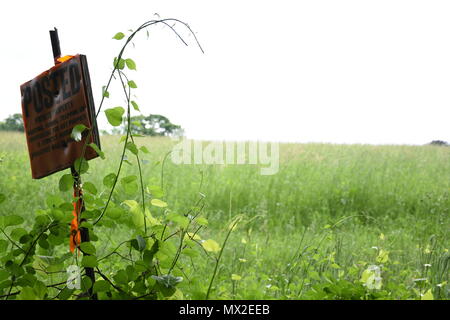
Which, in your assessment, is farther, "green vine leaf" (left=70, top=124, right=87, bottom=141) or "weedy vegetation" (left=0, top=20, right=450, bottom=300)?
"weedy vegetation" (left=0, top=20, right=450, bottom=300)

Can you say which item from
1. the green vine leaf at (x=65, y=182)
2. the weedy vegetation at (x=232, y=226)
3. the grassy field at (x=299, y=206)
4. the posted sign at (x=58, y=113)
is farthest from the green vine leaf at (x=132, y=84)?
the grassy field at (x=299, y=206)

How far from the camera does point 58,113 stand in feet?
6.40

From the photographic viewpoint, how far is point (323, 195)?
21.0ft

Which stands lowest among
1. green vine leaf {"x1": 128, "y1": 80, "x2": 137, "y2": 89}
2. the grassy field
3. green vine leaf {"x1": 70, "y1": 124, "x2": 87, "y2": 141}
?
the grassy field

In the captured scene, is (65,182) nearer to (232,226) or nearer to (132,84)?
(132,84)

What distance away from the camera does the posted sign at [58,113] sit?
187 cm

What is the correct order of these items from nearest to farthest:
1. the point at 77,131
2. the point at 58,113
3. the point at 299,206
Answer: the point at 77,131, the point at 58,113, the point at 299,206

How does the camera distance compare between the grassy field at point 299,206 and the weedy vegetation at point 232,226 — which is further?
the grassy field at point 299,206

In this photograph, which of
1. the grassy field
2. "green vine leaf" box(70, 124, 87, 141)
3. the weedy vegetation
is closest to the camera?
"green vine leaf" box(70, 124, 87, 141)

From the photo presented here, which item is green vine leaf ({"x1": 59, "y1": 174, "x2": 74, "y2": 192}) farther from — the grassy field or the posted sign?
the grassy field

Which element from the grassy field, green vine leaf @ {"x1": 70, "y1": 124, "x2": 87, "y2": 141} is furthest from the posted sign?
the grassy field

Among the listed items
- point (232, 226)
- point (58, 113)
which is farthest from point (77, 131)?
point (232, 226)

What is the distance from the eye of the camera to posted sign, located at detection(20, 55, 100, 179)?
1.87 meters

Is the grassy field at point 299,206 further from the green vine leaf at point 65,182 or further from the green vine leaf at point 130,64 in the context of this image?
the green vine leaf at point 130,64
